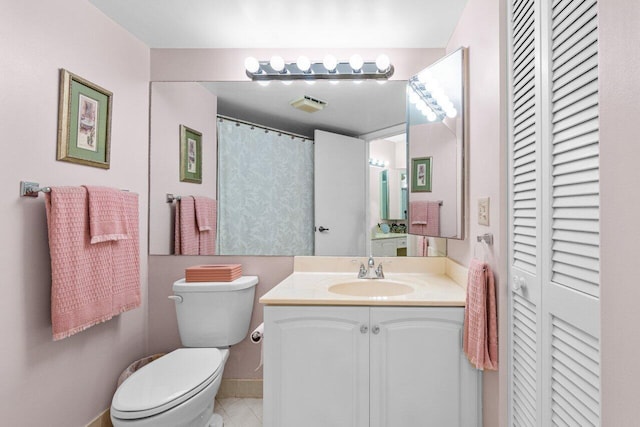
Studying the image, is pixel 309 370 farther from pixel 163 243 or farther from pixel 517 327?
pixel 163 243

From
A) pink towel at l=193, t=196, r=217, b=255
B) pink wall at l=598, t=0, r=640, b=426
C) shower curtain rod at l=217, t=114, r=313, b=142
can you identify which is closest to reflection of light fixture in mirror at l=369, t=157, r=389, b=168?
shower curtain rod at l=217, t=114, r=313, b=142

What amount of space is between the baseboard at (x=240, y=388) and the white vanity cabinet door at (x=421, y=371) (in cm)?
88

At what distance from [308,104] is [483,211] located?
118 cm

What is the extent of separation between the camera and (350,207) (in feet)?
6.29

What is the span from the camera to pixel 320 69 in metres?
1.81

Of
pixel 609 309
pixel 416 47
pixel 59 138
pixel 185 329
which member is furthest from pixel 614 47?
pixel 185 329

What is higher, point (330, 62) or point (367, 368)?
point (330, 62)

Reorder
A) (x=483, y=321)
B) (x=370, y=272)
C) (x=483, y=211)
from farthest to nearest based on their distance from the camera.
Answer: (x=370, y=272), (x=483, y=211), (x=483, y=321)

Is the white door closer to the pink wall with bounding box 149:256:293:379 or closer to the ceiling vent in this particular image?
the ceiling vent

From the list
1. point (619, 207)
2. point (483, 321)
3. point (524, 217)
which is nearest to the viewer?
point (619, 207)

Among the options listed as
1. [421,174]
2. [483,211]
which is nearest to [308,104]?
[421,174]

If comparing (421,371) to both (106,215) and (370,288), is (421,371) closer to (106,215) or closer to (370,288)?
(370,288)

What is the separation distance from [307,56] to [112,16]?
1.05 m

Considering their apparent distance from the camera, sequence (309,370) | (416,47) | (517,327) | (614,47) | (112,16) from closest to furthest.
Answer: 1. (614,47)
2. (517,327)
3. (309,370)
4. (112,16)
5. (416,47)
